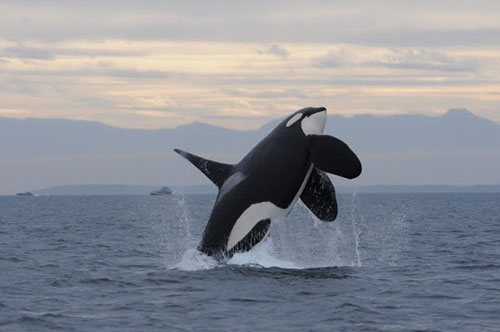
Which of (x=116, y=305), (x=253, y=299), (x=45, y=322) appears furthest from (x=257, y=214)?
(x=45, y=322)

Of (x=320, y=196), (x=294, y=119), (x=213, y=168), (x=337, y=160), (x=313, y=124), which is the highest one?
(x=294, y=119)

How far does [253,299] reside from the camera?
19.1 m

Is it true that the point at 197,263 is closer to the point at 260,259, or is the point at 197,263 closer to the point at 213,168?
the point at 260,259

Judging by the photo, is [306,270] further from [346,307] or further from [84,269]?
[84,269]

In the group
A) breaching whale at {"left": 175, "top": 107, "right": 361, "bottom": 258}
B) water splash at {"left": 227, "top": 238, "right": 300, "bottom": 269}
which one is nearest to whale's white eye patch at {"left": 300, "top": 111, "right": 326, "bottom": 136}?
breaching whale at {"left": 175, "top": 107, "right": 361, "bottom": 258}

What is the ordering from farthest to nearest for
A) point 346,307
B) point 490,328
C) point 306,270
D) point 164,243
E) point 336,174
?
point 164,243 → point 306,270 → point 336,174 → point 346,307 → point 490,328

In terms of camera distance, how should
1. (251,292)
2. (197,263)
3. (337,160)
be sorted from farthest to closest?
(197,263) < (337,160) < (251,292)

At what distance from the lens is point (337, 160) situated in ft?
67.1

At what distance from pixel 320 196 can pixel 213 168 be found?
2.90m

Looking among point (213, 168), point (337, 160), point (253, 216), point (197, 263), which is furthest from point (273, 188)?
point (197, 263)

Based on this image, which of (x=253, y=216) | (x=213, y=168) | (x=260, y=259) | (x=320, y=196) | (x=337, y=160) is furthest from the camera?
(x=260, y=259)

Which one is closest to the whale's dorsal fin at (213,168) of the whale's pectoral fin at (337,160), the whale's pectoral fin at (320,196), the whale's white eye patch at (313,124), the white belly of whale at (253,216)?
the white belly of whale at (253,216)

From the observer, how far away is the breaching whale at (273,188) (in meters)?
21.4

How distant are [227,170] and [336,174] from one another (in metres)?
3.46
